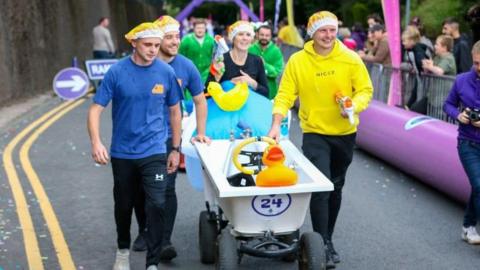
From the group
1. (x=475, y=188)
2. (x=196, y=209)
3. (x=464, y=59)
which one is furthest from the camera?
(x=464, y=59)

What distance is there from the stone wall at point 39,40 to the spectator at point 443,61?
9.70 meters

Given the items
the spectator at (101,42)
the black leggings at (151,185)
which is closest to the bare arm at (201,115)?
the black leggings at (151,185)

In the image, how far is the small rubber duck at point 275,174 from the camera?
16.9 feet

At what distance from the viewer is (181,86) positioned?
6.20 meters

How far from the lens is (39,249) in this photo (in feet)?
21.6

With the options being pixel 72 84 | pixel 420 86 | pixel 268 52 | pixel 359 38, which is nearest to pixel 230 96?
pixel 268 52

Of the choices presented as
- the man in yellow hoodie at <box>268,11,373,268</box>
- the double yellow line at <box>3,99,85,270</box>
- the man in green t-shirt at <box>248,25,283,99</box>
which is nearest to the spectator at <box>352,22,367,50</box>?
the double yellow line at <box>3,99,85,270</box>

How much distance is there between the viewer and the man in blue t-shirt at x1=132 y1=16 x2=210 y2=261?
6.16 meters

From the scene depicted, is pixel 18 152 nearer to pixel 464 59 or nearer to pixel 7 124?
pixel 7 124

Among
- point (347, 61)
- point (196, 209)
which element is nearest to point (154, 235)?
point (347, 61)

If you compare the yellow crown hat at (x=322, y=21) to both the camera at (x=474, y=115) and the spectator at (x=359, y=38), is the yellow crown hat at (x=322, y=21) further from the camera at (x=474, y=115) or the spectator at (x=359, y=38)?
the spectator at (x=359, y=38)

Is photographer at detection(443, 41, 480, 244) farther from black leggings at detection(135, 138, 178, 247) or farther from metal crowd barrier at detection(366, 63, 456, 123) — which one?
metal crowd barrier at detection(366, 63, 456, 123)

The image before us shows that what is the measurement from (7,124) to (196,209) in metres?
6.96

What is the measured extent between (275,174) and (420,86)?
6.33 metres
